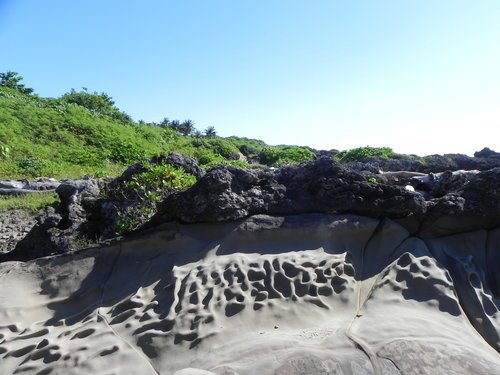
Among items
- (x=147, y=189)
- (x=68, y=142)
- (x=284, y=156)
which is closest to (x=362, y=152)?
(x=284, y=156)

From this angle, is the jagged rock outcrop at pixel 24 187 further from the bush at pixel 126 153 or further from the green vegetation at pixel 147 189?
the bush at pixel 126 153

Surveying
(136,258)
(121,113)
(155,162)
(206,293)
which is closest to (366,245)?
(206,293)

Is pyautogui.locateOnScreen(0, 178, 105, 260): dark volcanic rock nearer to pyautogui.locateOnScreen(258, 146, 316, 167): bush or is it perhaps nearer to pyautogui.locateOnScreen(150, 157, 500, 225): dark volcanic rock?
pyautogui.locateOnScreen(150, 157, 500, 225): dark volcanic rock

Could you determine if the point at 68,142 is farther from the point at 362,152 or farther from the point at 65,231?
the point at 362,152

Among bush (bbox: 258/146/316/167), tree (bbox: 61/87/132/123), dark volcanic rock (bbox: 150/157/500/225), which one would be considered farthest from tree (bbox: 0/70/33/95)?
dark volcanic rock (bbox: 150/157/500/225)

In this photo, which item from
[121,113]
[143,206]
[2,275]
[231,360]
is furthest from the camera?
[121,113]

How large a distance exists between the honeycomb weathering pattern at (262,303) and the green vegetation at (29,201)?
17.2ft

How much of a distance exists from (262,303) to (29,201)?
7970mm

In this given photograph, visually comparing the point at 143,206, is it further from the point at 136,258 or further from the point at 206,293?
the point at 206,293

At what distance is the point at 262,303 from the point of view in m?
3.72

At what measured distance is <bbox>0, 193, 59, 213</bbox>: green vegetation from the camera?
917 centimetres

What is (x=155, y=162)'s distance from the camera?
744 centimetres

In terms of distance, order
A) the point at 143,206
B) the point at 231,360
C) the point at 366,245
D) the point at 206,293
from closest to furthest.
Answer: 1. the point at 231,360
2. the point at 206,293
3. the point at 366,245
4. the point at 143,206

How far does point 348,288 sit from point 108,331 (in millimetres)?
2125
